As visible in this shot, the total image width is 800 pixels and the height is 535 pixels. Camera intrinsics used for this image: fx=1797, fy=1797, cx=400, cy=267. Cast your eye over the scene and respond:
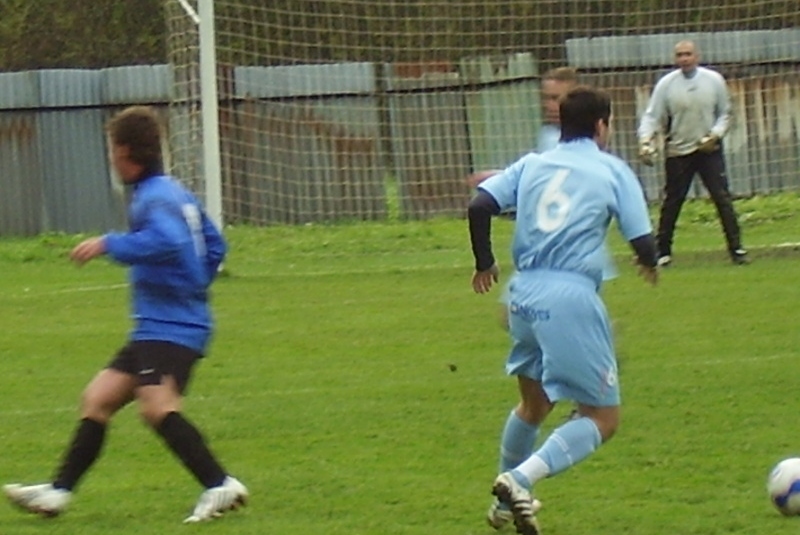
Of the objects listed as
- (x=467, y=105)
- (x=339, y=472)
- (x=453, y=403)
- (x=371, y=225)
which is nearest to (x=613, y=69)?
(x=467, y=105)

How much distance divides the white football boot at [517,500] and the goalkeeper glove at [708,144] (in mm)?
9443

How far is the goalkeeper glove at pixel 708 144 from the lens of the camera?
1488 centimetres

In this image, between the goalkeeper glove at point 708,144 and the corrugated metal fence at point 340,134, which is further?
the corrugated metal fence at point 340,134

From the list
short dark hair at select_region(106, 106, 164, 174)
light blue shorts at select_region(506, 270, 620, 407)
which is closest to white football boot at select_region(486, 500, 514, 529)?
light blue shorts at select_region(506, 270, 620, 407)

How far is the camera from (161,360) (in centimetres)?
644

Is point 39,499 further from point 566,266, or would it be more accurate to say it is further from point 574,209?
point 574,209

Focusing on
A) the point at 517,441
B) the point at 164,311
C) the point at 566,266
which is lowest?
the point at 517,441

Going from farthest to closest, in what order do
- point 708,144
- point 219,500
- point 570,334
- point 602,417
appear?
1. point 708,144
2. point 219,500
3. point 602,417
4. point 570,334

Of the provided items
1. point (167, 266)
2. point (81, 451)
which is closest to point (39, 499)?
point (81, 451)

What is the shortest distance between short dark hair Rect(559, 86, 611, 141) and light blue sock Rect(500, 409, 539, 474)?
105 centimetres

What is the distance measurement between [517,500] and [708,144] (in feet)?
31.2

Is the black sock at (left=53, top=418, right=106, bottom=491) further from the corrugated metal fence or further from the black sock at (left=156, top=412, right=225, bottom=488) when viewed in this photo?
the corrugated metal fence

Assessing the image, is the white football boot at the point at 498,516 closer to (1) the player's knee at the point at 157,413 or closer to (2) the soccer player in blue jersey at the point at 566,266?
(2) the soccer player in blue jersey at the point at 566,266

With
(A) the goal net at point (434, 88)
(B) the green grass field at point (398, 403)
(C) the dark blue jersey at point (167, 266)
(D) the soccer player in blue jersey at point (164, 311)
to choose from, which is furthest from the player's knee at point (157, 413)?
(A) the goal net at point (434, 88)
